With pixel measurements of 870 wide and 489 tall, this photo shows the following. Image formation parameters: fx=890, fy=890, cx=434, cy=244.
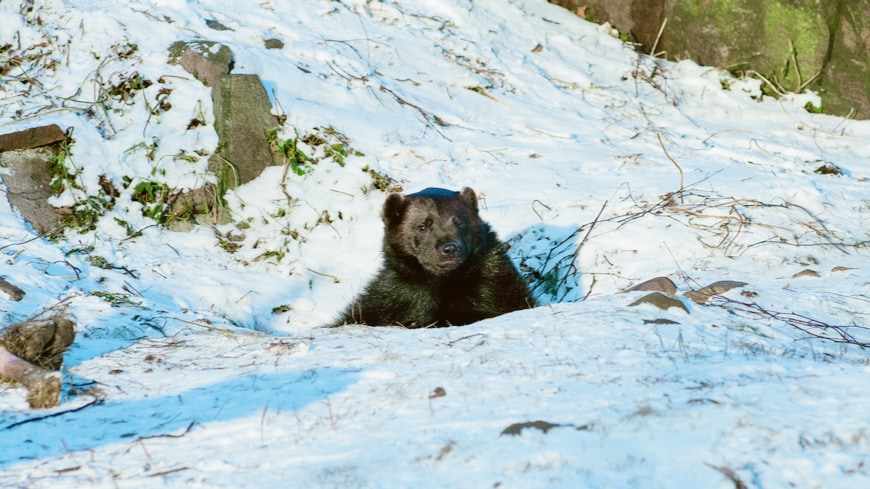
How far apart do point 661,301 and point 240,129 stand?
4838mm

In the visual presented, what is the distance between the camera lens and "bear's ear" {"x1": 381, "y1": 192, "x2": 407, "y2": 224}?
6.55 m

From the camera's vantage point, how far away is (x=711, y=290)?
577 cm

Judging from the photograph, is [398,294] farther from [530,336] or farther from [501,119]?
[501,119]

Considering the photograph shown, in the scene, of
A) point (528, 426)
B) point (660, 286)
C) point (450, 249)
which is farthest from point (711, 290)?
point (528, 426)

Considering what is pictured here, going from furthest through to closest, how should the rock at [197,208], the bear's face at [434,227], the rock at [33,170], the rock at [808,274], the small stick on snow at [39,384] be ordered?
the rock at [197,208], the rock at [33,170], the bear's face at [434,227], the rock at [808,274], the small stick on snow at [39,384]

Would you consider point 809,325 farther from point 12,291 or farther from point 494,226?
point 12,291

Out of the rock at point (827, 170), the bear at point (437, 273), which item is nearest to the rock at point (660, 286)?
the bear at point (437, 273)

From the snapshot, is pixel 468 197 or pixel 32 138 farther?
pixel 32 138

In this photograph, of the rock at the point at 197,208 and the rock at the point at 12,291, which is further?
the rock at the point at 197,208

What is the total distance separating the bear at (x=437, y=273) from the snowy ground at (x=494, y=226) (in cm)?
90

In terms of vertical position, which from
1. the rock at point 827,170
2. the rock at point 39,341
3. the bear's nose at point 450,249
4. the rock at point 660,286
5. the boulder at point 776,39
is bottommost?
the rock at point 39,341

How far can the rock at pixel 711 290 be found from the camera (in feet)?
18.3

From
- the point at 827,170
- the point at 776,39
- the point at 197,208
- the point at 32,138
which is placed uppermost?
the point at 776,39

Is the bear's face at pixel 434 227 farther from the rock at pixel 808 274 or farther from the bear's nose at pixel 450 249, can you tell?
the rock at pixel 808 274
